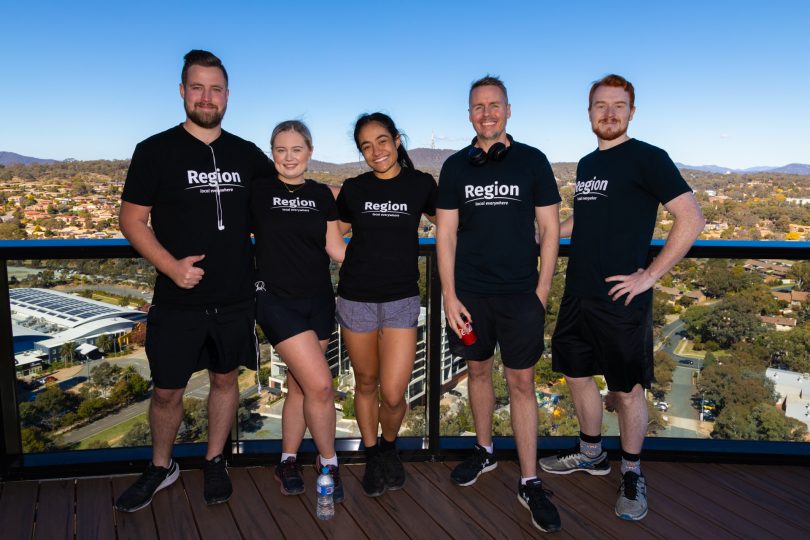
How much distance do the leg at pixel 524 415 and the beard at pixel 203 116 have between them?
6.29 feet

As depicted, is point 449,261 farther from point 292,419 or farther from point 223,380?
point 223,380

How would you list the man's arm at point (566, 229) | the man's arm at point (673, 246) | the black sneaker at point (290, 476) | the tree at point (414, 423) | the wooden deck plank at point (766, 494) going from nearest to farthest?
the man's arm at point (673, 246), the wooden deck plank at point (766, 494), the black sneaker at point (290, 476), the man's arm at point (566, 229), the tree at point (414, 423)

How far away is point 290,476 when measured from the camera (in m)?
2.78

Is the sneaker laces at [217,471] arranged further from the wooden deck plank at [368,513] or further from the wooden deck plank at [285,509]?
the wooden deck plank at [368,513]

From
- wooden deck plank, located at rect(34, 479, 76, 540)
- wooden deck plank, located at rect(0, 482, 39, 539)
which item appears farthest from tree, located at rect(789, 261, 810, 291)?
wooden deck plank, located at rect(0, 482, 39, 539)

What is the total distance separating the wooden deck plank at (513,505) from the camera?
2.45 metres

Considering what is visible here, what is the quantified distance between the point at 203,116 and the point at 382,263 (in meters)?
1.12

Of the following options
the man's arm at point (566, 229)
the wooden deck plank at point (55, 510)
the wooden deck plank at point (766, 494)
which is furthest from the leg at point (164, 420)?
the wooden deck plank at point (766, 494)

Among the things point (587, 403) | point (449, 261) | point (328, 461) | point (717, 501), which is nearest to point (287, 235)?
point (449, 261)

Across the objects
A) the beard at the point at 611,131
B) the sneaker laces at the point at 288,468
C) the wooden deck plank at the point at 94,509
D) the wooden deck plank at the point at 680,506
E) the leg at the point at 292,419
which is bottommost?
the wooden deck plank at the point at 680,506

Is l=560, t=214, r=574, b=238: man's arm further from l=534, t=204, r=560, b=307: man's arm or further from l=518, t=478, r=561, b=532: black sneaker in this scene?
l=518, t=478, r=561, b=532: black sneaker

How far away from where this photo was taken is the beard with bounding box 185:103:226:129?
98.8 inches

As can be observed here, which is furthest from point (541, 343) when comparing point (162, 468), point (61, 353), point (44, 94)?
point (44, 94)

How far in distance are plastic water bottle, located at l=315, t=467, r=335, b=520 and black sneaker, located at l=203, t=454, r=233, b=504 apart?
0.51 m
